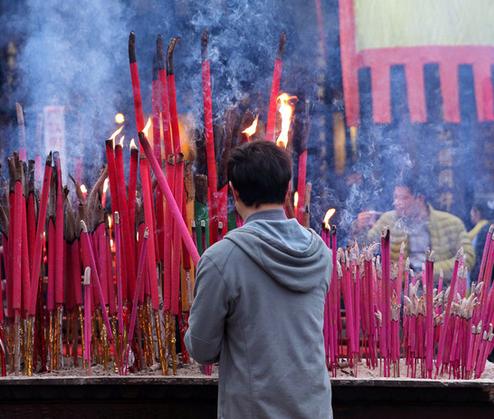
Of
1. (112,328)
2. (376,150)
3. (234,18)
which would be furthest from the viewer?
(376,150)

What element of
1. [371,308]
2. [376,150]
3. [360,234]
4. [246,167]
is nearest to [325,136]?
[376,150]

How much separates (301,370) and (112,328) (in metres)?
0.86

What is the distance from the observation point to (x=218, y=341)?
5.57ft

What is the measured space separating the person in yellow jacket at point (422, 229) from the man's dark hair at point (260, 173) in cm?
365

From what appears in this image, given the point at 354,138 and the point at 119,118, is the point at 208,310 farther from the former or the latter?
the point at 354,138

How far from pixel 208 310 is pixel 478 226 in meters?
4.23

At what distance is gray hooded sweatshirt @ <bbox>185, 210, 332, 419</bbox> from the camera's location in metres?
1.67

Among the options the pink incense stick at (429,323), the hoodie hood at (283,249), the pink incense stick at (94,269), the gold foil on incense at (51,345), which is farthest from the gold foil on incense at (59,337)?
the pink incense stick at (429,323)

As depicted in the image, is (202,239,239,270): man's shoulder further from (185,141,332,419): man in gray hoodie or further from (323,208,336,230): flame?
(323,208,336,230): flame

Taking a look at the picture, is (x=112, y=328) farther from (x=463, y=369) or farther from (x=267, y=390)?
(x=463, y=369)

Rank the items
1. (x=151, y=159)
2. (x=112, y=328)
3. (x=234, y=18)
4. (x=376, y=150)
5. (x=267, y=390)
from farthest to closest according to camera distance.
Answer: (x=376, y=150) → (x=234, y=18) → (x=112, y=328) → (x=151, y=159) → (x=267, y=390)

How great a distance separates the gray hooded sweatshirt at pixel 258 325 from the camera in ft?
5.47

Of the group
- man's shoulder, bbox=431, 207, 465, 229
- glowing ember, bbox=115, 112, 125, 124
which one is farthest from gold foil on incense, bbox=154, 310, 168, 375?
man's shoulder, bbox=431, 207, 465, 229

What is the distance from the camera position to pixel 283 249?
1.70 m
